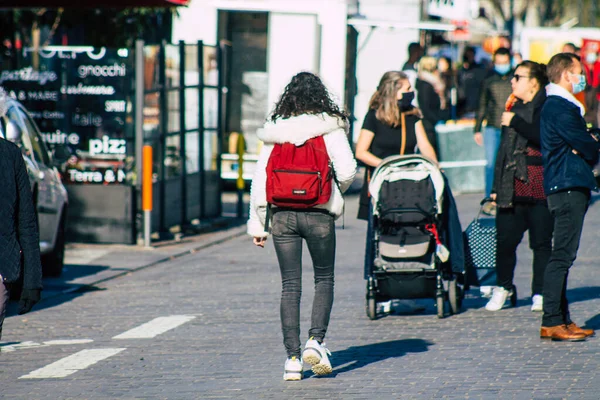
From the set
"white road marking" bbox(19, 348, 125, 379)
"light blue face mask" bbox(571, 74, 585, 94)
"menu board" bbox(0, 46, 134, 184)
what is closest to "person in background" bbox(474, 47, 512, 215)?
"menu board" bbox(0, 46, 134, 184)

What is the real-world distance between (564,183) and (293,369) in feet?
7.42

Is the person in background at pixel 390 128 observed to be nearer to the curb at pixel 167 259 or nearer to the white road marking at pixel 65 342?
the white road marking at pixel 65 342

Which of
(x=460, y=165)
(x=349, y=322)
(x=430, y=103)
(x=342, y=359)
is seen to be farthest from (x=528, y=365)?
(x=460, y=165)

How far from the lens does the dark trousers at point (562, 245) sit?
788 cm

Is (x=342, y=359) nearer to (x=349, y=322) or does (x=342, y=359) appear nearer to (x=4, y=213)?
(x=349, y=322)

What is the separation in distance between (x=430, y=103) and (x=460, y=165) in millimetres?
1640

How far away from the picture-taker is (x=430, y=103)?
17.0 metres

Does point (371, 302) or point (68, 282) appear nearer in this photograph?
point (371, 302)

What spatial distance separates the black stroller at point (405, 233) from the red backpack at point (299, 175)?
206 centimetres

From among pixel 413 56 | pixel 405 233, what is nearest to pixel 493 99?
pixel 413 56

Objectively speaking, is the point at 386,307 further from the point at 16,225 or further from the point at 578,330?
the point at 16,225

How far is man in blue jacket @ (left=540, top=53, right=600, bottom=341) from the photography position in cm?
786

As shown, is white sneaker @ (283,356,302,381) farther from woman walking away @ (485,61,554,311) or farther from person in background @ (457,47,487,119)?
person in background @ (457,47,487,119)

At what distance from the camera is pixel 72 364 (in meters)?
7.63
